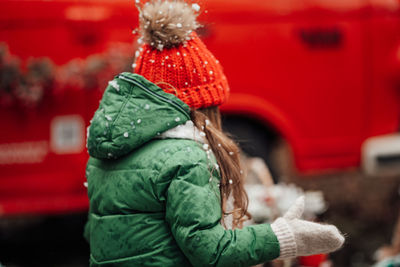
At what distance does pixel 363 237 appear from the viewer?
4031 millimetres

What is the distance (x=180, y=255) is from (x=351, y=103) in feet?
9.08

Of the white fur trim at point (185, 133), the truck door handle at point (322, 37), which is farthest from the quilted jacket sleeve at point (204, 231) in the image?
the truck door handle at point (322, 37)

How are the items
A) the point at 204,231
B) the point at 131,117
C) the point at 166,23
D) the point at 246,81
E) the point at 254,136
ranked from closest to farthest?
the point at 204,231, the point at 131,117, the point at 166,23, the point at 246,81, the point at 254,136

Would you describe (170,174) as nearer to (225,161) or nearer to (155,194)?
(155,194)

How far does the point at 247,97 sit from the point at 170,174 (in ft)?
7.79

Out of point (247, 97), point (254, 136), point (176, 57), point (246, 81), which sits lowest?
point (254, 136)

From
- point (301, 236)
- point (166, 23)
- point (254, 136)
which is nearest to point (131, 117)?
point (166, 23)

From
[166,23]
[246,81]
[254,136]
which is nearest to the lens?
[166,23]

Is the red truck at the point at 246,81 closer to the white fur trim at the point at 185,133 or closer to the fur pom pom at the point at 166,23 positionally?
the fur pom pom at the point at 166,23

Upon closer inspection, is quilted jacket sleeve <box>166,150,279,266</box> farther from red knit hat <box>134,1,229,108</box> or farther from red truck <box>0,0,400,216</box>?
red truck <box>0,0,400,216</box>

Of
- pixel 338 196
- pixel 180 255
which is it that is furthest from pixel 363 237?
pixel 180 255

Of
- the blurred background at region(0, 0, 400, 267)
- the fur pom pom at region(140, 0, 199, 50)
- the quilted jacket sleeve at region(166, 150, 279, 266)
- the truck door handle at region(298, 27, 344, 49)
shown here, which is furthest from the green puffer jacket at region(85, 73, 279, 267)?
the truck door handle at region(298, 27, 344, 49)

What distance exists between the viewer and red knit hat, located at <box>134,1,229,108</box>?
1.82 m

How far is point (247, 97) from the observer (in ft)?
12.9
